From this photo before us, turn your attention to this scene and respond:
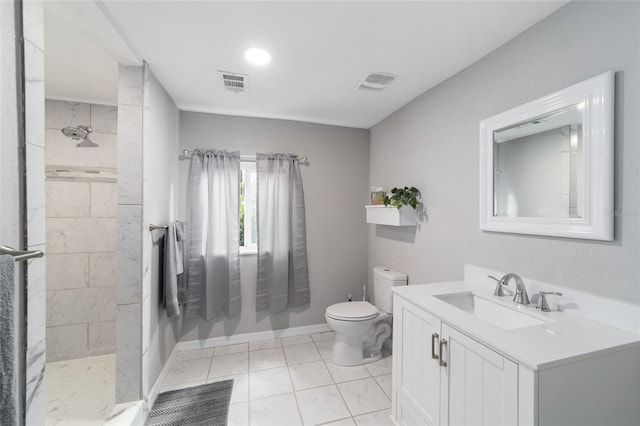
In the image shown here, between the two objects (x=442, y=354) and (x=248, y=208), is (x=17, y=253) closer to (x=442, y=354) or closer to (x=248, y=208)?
(x=442, y=354)

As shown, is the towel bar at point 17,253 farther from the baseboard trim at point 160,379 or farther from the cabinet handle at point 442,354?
the cabinet handle at point 442,354

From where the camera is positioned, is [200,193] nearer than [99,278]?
No

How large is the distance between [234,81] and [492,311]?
Result: 232 centimetres

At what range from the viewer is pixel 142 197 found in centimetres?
172

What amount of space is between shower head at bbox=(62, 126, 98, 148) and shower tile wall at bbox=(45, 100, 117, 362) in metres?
0.04

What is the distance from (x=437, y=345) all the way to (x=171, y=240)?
1928 millimetres

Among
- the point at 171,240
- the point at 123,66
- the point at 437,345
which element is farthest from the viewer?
the point at 171,240

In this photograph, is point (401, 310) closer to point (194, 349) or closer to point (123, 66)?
point (194, 349)

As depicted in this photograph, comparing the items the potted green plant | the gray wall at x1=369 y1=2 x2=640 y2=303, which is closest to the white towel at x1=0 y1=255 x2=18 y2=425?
the gray wall at x1=369 y1=2 x2=640 y2=303

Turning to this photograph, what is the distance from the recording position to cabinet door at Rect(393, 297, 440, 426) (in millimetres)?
1335

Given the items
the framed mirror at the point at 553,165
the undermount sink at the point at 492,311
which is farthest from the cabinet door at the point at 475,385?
the framed mirror at the point at 553,165

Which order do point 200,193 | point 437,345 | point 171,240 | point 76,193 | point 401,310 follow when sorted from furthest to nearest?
point 200,193
point 76,193
point 171,240
point 401,310
point 437,345

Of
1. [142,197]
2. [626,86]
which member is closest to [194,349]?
[142,197]

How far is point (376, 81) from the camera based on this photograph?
206 cm
